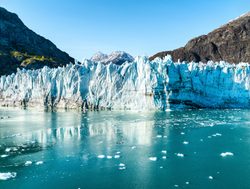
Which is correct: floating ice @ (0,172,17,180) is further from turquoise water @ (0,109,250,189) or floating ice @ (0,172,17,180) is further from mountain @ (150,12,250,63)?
mountain @ (150,12,250,63)

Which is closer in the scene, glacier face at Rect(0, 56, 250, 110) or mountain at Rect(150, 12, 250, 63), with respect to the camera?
glacier face at Rect(0, 56, 250, 110)

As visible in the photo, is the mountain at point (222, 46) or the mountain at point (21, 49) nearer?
the mountain at point (21, 49)

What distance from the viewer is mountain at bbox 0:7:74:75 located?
7481 cm

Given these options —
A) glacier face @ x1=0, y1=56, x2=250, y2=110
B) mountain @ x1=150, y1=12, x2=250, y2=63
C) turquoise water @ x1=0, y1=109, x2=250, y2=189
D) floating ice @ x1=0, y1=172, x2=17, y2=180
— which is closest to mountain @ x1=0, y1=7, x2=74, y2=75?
glacier face @ x1=0, y1=56, x2=250, y2=110

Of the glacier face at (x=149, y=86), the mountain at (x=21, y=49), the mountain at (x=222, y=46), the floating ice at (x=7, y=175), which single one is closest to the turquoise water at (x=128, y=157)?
the floating ice at (x=7, y=175)

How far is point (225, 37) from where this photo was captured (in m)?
101

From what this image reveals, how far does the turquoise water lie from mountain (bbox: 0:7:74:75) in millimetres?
55454

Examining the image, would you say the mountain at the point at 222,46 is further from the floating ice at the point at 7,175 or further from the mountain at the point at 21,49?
the floating ice at the point at 7,175

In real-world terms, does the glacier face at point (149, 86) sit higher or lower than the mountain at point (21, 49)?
lower

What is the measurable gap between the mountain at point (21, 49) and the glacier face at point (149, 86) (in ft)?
116

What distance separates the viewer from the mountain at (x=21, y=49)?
2945 inches

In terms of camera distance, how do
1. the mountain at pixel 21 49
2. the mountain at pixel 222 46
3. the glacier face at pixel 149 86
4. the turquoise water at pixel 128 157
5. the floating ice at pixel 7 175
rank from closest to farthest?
the turquoise water at pixel 128 157
the floating ice at pixel 7 175
the glacier face at pixel 149 86
the mountain at pixel 21 49
the mountain at pixel 222 46

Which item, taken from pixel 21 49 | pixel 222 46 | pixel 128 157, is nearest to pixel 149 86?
pixel 128 157

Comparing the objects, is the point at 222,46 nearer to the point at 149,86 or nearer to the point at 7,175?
the point at 149,86
